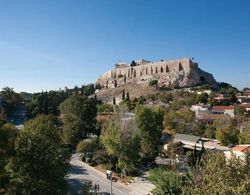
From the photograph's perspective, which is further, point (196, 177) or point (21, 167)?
point (196, 177)

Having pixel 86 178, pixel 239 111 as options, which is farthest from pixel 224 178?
pixel 239 111

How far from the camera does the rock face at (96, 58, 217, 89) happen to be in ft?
348

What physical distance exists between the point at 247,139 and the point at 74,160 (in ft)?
65.7

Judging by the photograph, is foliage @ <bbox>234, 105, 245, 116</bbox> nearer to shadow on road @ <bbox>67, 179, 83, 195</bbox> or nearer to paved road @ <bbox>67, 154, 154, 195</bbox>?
paved road @ <bbox>67, 154, 154, 195</bbox>

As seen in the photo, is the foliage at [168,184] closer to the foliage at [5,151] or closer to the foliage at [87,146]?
the foliage at [5,151]

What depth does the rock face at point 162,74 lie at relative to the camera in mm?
105938

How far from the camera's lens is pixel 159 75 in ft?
377

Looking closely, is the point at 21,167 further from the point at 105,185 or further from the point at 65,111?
the point at 65,111

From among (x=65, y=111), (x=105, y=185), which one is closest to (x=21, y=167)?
(x=105, y=185)

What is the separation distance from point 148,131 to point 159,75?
84053 millimetres

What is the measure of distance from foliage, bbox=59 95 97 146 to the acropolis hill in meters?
59.8

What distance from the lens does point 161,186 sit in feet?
67.4

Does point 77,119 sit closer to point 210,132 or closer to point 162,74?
point 210,132

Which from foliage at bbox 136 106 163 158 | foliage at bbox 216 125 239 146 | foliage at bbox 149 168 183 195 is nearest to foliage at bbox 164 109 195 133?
foliage at bbox 216 125 239 146
